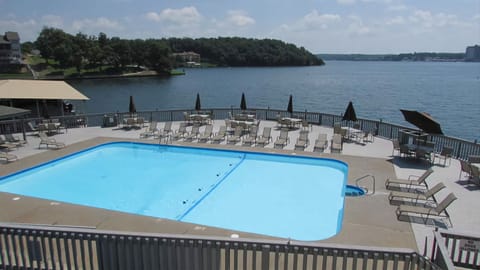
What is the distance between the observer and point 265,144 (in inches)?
569

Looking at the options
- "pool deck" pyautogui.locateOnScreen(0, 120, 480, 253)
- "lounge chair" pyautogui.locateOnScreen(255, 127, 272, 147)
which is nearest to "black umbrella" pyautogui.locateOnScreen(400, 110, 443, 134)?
"pool deck" pyautogui.locateOnScreen(0, 120, 480, 253)

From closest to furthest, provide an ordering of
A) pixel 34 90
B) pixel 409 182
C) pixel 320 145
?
pixel 409 182 → pixel 320 145 → pixel 34 90

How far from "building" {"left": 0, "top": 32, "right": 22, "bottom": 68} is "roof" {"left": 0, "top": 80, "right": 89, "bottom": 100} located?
258 feet

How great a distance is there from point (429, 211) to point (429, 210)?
3 centimetres

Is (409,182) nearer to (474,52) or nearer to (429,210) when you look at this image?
(429,210)

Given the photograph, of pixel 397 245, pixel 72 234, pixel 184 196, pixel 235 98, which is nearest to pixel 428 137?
pixel 397 245

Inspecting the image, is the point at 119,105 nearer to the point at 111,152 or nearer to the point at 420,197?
the point at 111,152

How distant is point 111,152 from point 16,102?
41.2 ft

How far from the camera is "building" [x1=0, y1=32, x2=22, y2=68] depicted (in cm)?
8456

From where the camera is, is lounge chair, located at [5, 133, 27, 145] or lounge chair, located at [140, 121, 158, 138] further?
lounge chair, located at [140, 121, 158, 138]

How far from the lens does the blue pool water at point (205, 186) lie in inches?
348

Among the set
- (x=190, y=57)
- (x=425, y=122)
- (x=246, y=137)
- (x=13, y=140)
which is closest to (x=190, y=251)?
(x=425, y=122)

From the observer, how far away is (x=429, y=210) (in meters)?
7.43

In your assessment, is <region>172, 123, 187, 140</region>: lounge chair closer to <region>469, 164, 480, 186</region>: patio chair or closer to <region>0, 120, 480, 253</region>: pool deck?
<region>0, 120, 480, 253</region>: pool deck
